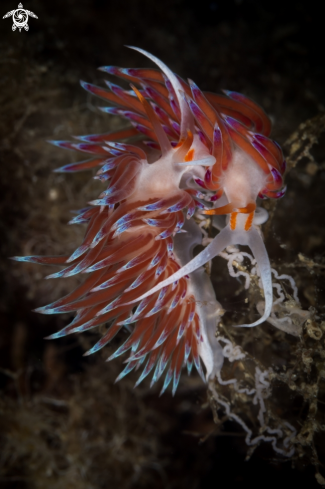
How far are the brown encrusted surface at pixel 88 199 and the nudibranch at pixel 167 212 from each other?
175 centimetres

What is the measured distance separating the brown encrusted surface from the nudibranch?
5.73 feet

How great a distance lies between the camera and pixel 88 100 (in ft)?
13.2

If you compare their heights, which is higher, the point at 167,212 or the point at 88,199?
the point at 167,212

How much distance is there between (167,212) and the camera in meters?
1.99

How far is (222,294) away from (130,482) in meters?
3.59

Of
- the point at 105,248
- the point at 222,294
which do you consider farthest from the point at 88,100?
the point at 222,294

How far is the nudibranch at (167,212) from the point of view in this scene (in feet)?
6.19

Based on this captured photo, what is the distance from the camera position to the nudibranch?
189cm

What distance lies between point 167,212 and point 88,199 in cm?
226

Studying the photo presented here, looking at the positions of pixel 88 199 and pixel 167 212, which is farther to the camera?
pixel 88 199

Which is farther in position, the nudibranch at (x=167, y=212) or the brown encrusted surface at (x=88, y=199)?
the brown encrusted surface at (x=88, y=199)

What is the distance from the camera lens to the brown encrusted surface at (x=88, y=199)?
157 inches

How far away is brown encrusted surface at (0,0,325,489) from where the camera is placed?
400 centimetres

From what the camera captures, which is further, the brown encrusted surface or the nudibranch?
the brown encrusted surface
